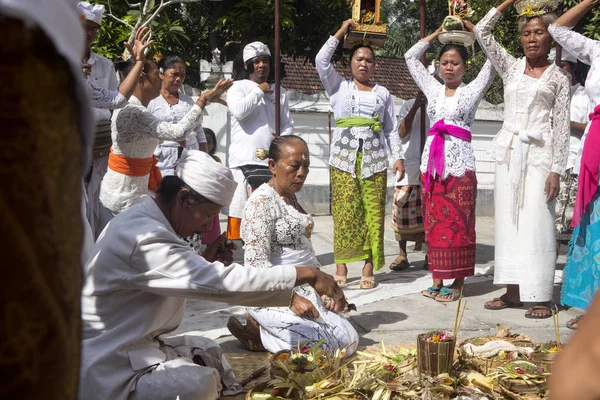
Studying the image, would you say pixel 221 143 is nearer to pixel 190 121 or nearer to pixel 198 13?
pixel 198 13

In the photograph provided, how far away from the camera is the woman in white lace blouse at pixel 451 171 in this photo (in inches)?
236

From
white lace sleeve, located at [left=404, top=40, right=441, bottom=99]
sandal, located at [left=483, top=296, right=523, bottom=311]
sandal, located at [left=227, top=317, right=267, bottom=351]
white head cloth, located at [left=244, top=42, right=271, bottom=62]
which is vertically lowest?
sandal, located at [left=483, top=296, right=523, bottom=311]

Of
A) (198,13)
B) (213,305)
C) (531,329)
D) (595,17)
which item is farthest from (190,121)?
(198,13)

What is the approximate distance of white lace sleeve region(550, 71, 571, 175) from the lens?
538 centimetres

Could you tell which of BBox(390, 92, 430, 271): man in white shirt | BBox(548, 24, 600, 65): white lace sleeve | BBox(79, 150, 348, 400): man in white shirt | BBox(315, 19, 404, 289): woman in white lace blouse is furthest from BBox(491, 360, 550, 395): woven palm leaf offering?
BBox(390, 92, 430, 271): man in white shirt

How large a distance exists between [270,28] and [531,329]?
8.89 meters

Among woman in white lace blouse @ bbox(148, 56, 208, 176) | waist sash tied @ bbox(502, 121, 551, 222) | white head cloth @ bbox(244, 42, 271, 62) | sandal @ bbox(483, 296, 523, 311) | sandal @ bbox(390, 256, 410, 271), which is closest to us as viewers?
waist sash tied @ bbox(502, 121, 551, 222)

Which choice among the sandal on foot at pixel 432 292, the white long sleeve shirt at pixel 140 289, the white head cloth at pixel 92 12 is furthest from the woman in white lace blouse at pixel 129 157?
the sandal on foot at pixel 432 292

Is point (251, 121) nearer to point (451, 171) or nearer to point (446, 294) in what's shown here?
point (451, 171)

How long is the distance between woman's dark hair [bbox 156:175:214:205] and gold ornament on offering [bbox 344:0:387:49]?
11.8ft

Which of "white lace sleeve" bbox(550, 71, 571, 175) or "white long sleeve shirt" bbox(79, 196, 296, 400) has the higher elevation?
"white lace sleeve" bbox(550, 71, 571, 175)

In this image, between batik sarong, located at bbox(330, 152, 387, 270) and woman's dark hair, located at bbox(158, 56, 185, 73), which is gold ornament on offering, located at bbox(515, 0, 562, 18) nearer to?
batik sarong, located at bbox(330, 152, 387, 270)

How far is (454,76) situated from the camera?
6.01m

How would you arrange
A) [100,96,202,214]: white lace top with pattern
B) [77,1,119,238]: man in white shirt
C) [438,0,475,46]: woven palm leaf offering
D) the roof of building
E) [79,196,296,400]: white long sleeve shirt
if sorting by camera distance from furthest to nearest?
the roof of building
[438,0,475,46]: woven palm leaf offering
[100,96,202,214]: white lace top with pattern
[77,1,119,238]: man in white shirt
[79,196,296,400]: white long sleeve shirt
